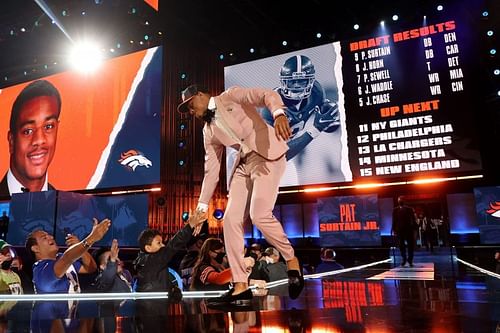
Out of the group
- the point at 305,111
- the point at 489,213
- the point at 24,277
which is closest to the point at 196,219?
the point at 24,277

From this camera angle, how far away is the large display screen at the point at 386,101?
7738 mm

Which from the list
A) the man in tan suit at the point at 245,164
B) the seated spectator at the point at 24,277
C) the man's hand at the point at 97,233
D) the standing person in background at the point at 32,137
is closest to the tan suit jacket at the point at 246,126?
the man in tan suit at the point at 245,164

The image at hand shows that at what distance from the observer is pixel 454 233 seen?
997cm

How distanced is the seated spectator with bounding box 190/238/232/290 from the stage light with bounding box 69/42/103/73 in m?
9.96

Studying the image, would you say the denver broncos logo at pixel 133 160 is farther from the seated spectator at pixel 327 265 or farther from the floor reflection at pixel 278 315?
the floor reflection at pixel 278 315

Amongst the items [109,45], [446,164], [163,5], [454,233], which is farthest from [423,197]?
[109,45]

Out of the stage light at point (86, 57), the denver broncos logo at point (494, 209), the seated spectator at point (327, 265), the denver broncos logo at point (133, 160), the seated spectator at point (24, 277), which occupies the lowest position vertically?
the seated spectator at point (327, 265)

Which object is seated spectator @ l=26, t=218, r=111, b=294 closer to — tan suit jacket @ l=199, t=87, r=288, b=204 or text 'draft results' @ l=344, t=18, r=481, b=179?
tan suit jacket @ l=199, t=87, r=288, b=204

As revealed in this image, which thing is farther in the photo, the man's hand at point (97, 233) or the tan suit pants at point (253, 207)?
the man's hand at point (97, 233)

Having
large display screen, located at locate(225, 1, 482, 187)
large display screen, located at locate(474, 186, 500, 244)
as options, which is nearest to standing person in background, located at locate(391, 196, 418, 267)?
large display screen, located at locate(225, 1, 482, 187)

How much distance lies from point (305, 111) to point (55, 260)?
Answer: 7110mm

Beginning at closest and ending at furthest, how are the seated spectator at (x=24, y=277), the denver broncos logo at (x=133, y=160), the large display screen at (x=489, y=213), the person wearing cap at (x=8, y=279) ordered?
the person wearing cap at (x=8, y=279) < the seated spectator at (x=24, y=277) < the large display screen at (x=489, y=213) < the denver broncos logo at (x=133, y=160)

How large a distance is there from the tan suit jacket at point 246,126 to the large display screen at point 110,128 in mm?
8295

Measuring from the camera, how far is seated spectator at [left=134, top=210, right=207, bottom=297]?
99.0 inches
